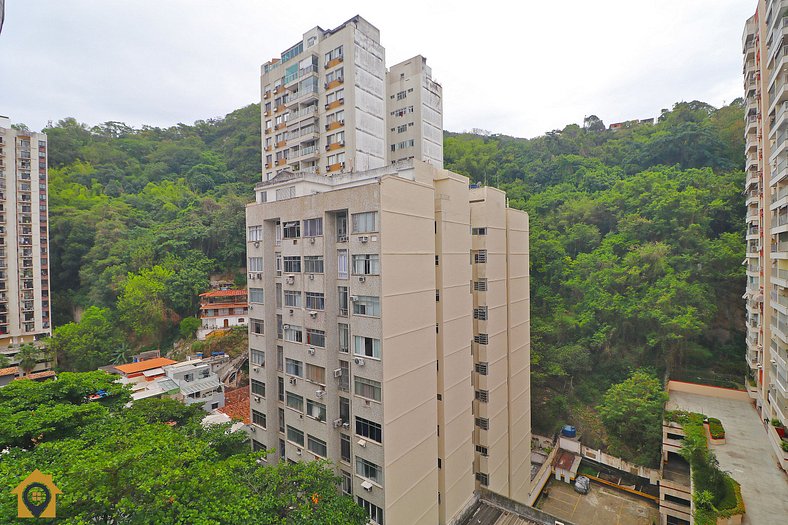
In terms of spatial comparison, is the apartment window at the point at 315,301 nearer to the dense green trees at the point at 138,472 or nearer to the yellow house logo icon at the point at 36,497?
the dense green trees at the point at 138,472

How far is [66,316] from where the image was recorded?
1736 inches

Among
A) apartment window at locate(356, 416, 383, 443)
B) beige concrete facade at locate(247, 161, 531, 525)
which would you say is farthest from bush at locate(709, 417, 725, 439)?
apartment window at locate(356, 416, 383, 443)

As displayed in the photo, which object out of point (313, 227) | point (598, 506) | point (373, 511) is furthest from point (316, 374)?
point (598, 506)

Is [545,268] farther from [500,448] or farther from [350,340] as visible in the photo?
[350,340]

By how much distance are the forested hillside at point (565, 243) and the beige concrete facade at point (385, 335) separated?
15.5 m

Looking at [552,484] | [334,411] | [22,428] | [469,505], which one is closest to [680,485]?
[552,484]

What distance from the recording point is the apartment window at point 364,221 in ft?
41.3

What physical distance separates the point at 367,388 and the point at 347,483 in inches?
156

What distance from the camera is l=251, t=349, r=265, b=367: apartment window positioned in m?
16.7

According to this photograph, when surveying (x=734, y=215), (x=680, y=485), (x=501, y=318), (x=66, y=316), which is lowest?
(x=680, y=485)

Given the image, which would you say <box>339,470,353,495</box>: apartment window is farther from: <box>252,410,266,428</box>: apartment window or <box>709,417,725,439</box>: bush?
<box>709,417,725,439</box>: bush

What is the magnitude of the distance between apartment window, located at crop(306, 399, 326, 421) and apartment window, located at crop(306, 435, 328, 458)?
88 centimetres

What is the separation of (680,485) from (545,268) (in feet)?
60.3

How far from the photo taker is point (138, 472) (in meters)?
9.09
